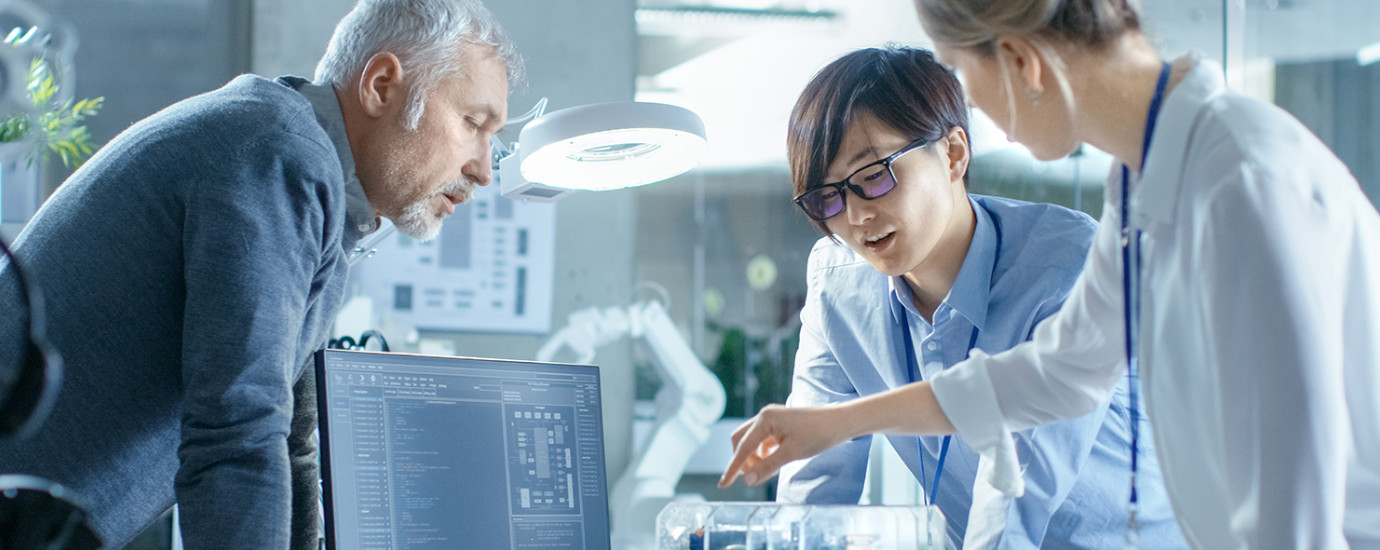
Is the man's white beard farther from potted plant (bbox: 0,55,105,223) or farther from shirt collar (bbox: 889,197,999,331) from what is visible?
shirt collar (bbox: 889,197,999,331)

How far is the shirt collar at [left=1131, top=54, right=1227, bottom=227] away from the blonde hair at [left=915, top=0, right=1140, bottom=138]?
8cm

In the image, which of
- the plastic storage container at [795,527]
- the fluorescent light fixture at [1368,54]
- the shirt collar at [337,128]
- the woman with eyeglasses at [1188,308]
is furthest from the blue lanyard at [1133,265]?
the fluorescent light fixture at [1368,54]

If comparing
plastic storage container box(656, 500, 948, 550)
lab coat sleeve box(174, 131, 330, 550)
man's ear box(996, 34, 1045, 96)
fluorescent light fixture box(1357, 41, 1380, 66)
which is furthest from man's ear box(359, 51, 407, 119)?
fluorescent light fixture box(1357, 41, 1380, 66)

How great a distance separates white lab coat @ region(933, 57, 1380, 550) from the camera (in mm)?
669

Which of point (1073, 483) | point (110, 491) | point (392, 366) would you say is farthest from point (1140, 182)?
point (110, 491)

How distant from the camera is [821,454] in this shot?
1.46m

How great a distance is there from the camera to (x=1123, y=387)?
1416mm

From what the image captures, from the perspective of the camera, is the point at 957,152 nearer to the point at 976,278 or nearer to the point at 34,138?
the point at 976,278

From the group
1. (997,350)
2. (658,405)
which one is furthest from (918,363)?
(658,405)

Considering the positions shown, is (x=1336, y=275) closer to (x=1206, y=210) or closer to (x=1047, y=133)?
(x=1206, y=210)

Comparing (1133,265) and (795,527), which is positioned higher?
(1133,265)

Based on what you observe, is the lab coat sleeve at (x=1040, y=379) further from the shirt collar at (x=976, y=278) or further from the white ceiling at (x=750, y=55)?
the white ceiling at (x=750, y=55)

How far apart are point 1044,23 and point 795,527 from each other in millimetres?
657

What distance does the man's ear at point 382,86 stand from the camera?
125 cm
